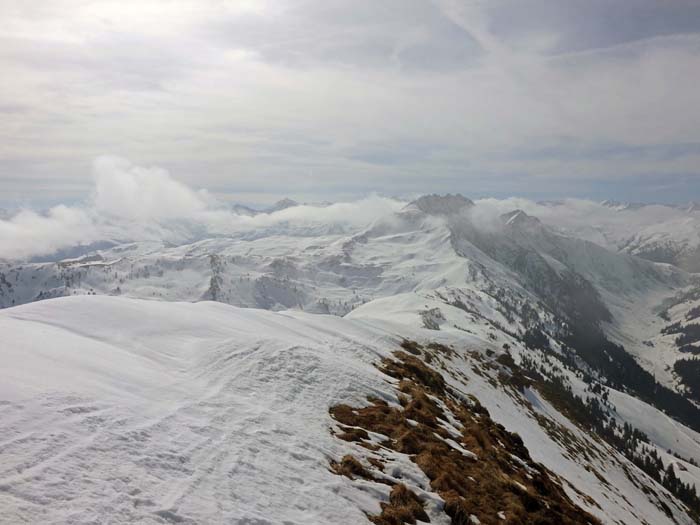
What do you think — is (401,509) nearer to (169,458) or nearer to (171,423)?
Answer: (169,458)

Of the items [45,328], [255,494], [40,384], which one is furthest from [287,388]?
[45,328]

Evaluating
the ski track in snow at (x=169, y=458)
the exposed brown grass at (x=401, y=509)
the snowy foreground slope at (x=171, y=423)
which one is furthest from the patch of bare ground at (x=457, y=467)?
the ski track in snow at (x=169, y=458)

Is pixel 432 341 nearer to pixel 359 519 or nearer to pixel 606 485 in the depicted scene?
pixel 606 485

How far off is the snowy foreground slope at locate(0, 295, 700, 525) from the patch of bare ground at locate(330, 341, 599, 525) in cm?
57

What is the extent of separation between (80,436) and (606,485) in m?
66.0

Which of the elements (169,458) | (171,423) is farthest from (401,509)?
(171,423)

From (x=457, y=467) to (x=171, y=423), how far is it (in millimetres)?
13296

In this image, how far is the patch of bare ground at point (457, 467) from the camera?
15.2m

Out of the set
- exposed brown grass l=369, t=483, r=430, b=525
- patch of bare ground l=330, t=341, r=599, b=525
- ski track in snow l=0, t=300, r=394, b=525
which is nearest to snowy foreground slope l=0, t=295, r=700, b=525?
ski track in snow l=0, t=300, r=394, b=525

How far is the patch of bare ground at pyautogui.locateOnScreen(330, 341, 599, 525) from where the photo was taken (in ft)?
49.9

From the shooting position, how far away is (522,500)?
17984 mm

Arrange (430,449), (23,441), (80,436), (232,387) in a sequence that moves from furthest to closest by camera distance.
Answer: (232,387), (430,449), (80,436), (23,441)

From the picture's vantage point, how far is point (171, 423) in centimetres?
1554

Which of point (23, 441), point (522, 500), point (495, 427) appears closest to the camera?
point (23, 441)
